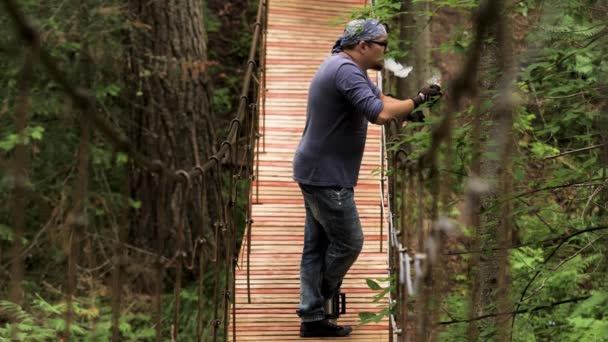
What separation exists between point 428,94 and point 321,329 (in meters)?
1.33

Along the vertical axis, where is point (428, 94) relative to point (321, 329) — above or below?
above

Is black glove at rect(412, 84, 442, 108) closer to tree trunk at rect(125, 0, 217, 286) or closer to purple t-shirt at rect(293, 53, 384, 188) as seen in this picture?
purple t-shirt at rect(293, 53, 384, 188)

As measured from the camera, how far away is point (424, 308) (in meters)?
2.20

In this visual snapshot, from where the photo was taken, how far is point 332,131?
4.09 m

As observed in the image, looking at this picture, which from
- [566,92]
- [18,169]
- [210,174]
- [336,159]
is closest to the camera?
[18,169]

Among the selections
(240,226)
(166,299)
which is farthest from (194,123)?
(166,299)

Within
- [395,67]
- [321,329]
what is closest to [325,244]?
[321,329]

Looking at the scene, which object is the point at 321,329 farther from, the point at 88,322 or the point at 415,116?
the point at 88,322

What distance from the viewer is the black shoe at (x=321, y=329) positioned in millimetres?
4383

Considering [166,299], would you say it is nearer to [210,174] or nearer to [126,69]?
[210,174]

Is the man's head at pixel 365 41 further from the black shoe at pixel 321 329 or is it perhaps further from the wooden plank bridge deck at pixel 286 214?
the black shoe at pixel 321 329

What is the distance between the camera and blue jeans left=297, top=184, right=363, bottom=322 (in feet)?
13.5

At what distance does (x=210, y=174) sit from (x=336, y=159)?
3668mm

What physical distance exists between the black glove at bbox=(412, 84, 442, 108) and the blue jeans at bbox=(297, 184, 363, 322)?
1.80 feet
